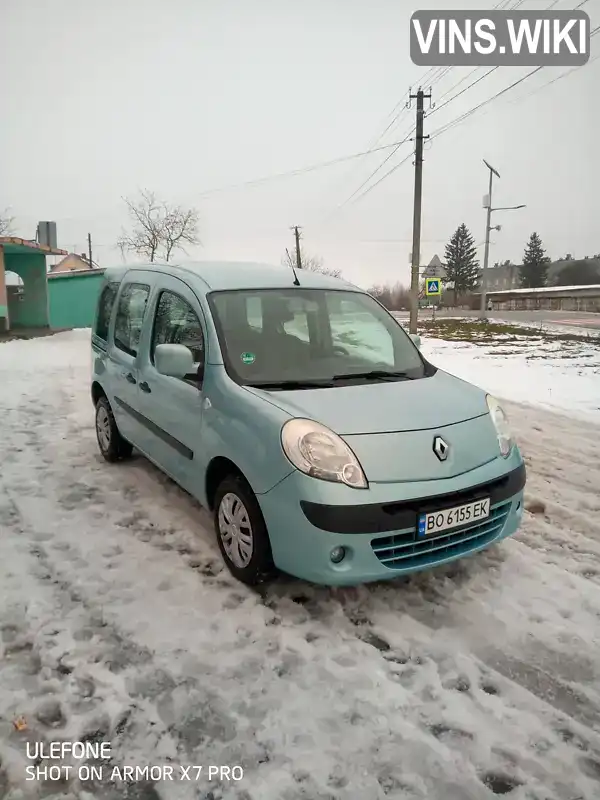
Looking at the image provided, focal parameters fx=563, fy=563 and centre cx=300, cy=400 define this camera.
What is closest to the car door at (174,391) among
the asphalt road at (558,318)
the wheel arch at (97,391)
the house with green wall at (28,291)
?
the wheel arch at (97,391)

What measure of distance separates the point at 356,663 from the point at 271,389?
1.46 metres

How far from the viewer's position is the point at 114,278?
5.21 m

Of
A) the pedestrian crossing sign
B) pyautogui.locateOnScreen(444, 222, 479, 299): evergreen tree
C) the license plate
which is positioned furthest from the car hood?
pyautogui.locateOnScreen(444, 222, 479, 299): evergreen tree

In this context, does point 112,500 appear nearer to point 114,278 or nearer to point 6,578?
point 6,578

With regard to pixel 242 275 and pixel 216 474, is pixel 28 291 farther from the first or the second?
pixel 216 474

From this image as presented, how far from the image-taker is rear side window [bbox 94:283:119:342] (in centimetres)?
515

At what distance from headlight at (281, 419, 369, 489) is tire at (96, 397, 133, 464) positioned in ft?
9.28

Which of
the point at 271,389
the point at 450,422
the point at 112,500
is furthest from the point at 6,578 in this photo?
the point at 450,422

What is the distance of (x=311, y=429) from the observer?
9.14 feet

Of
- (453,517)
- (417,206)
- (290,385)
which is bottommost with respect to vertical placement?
(453,517)

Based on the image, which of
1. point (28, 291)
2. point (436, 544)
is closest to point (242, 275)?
point (436, 544)

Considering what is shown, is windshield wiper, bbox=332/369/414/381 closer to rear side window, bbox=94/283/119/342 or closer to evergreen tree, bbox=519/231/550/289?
rear side window, bbox=94/283/119/342

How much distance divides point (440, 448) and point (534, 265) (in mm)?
90839

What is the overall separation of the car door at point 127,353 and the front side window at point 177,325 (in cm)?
27
